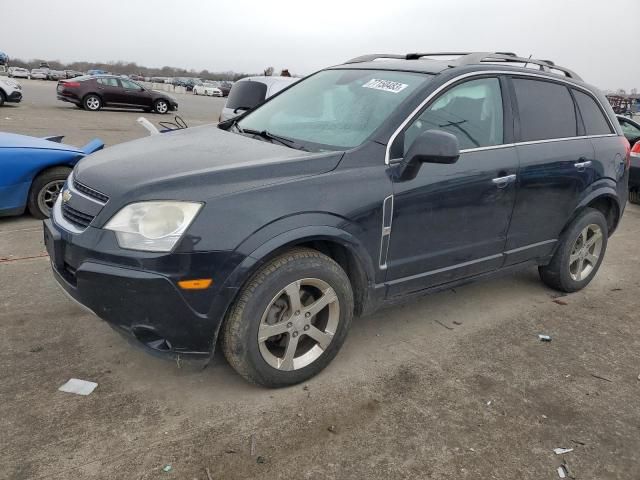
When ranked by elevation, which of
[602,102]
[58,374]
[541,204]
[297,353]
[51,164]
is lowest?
[58,374]

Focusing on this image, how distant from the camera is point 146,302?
2.47m

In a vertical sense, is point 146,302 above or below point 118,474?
above

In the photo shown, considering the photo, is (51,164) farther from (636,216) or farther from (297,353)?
(636,216)

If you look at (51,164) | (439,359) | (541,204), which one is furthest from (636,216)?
(51,164)

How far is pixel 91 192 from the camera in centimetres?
277

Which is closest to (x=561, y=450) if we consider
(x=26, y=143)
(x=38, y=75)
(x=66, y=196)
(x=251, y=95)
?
(x=66, y=196)

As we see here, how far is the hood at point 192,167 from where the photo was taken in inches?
100

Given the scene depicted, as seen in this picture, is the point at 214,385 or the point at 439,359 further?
the point at 439,359

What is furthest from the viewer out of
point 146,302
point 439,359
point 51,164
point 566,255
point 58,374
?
point 51,164

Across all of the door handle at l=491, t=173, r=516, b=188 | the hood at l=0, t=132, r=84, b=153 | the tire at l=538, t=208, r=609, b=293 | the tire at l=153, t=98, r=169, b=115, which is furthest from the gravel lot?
the tire at l=153, t=98, r=169, b=115

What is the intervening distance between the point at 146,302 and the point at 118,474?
75 cm

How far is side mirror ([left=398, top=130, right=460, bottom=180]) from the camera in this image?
2.87 meters

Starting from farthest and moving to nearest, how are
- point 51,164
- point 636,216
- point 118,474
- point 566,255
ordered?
point 636,216
point 51,164
point 566,255
point 118,474

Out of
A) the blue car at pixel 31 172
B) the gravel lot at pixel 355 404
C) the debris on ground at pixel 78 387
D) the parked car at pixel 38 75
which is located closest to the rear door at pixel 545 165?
the gravel lot at pixel 355 404
